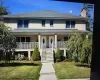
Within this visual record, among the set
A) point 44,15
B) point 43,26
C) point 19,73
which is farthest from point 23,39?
point 19,73

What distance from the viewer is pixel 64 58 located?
22094mm

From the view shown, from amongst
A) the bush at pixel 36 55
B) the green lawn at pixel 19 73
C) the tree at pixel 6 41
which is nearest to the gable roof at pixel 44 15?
the bush at pixel 36 55

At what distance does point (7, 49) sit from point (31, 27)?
1008 cm

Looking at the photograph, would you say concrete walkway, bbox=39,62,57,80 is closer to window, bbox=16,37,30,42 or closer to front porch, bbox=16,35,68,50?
front porch, bbox=16,35,68,50

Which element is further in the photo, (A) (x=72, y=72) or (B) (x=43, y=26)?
(B) (x=43, y=26)

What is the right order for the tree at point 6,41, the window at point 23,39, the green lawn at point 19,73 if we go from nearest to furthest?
the green lawn at point 19,73 < the tree at point 6,41 < the window at point 23,39

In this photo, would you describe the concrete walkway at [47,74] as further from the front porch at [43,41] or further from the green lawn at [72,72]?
the front porch at [43,41]

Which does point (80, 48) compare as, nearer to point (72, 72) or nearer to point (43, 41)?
point (72, 72)

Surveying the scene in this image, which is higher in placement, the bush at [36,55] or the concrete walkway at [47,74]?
the bush at [36,55]

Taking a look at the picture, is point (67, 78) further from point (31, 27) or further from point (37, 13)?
point (37, 13)

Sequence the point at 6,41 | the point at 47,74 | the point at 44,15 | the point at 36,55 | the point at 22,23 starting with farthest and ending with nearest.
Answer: the point at 44,15, the point at 22,23, the point at 36,55, the point at 6,41, the point at 47,74

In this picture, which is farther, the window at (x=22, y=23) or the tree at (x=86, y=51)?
the window at (x=22, y=23)

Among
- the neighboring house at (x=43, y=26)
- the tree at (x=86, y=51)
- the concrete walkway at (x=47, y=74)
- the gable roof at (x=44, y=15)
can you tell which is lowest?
the concrete walkway at (x=47, y=74)

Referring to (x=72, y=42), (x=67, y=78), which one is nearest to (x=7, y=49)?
(x=72, y=42)
